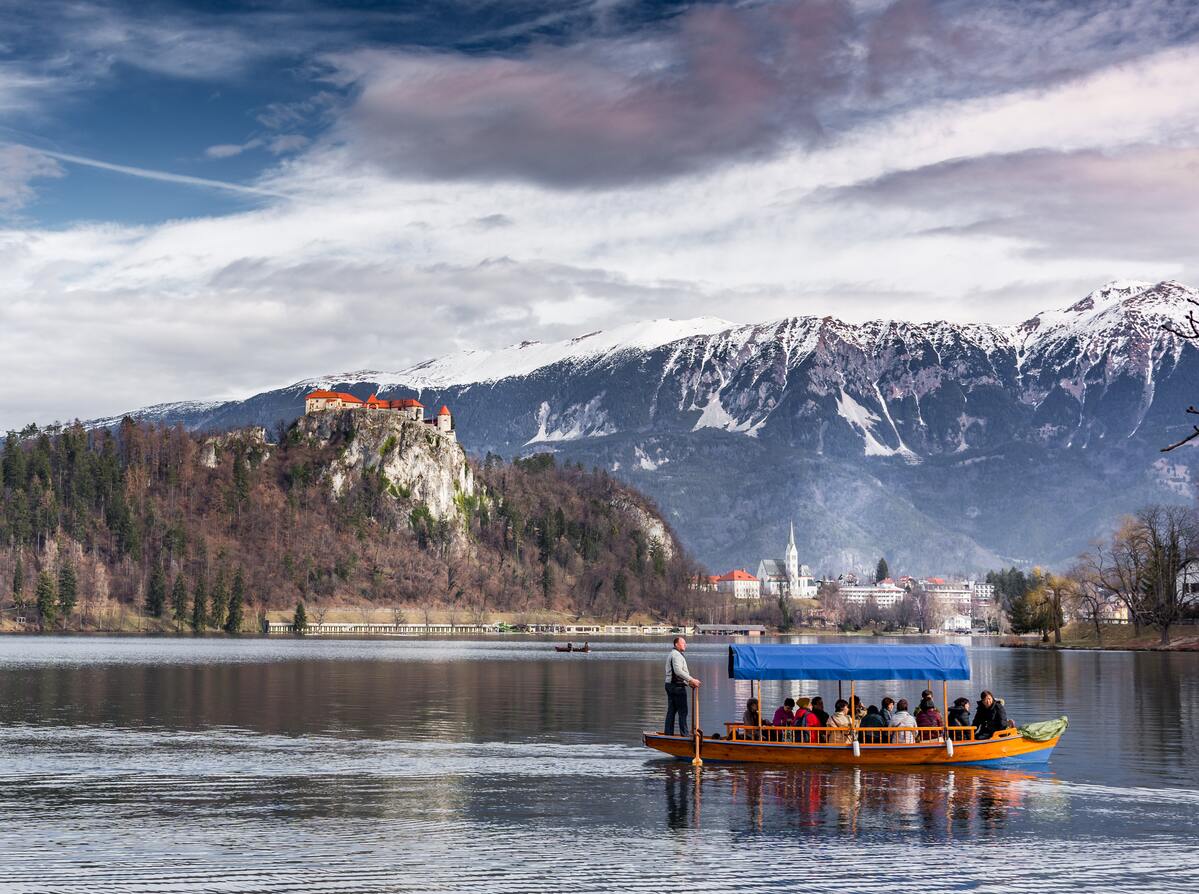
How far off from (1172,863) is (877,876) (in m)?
9.00

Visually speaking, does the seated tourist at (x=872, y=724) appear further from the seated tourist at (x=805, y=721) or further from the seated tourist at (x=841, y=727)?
the seated tourist at (x=805, y=721)

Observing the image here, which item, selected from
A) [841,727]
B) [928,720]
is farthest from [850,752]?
[928,720]

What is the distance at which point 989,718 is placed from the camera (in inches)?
2552

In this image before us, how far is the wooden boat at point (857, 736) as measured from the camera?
6169 cm

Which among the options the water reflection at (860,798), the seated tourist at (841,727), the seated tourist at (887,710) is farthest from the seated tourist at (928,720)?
the seated tourist at (841,727)

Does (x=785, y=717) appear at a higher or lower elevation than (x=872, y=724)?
higher

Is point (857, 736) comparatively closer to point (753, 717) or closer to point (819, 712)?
point (819, 712)

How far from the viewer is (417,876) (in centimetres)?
3675

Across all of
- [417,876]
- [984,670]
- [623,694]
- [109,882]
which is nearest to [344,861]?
[417,876]

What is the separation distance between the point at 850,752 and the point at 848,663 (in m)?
4.11

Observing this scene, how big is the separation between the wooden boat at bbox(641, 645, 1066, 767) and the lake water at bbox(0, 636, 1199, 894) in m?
1.27

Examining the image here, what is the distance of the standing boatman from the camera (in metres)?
62.2

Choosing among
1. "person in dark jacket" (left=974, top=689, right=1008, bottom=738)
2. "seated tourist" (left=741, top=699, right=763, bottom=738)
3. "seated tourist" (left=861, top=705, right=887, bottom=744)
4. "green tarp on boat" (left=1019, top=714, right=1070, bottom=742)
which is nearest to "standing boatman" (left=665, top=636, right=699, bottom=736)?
"seated tourist" (left=741, top=699, right=763, bottom=738)

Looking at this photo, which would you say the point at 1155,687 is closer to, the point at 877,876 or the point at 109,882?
the point at 877,876
